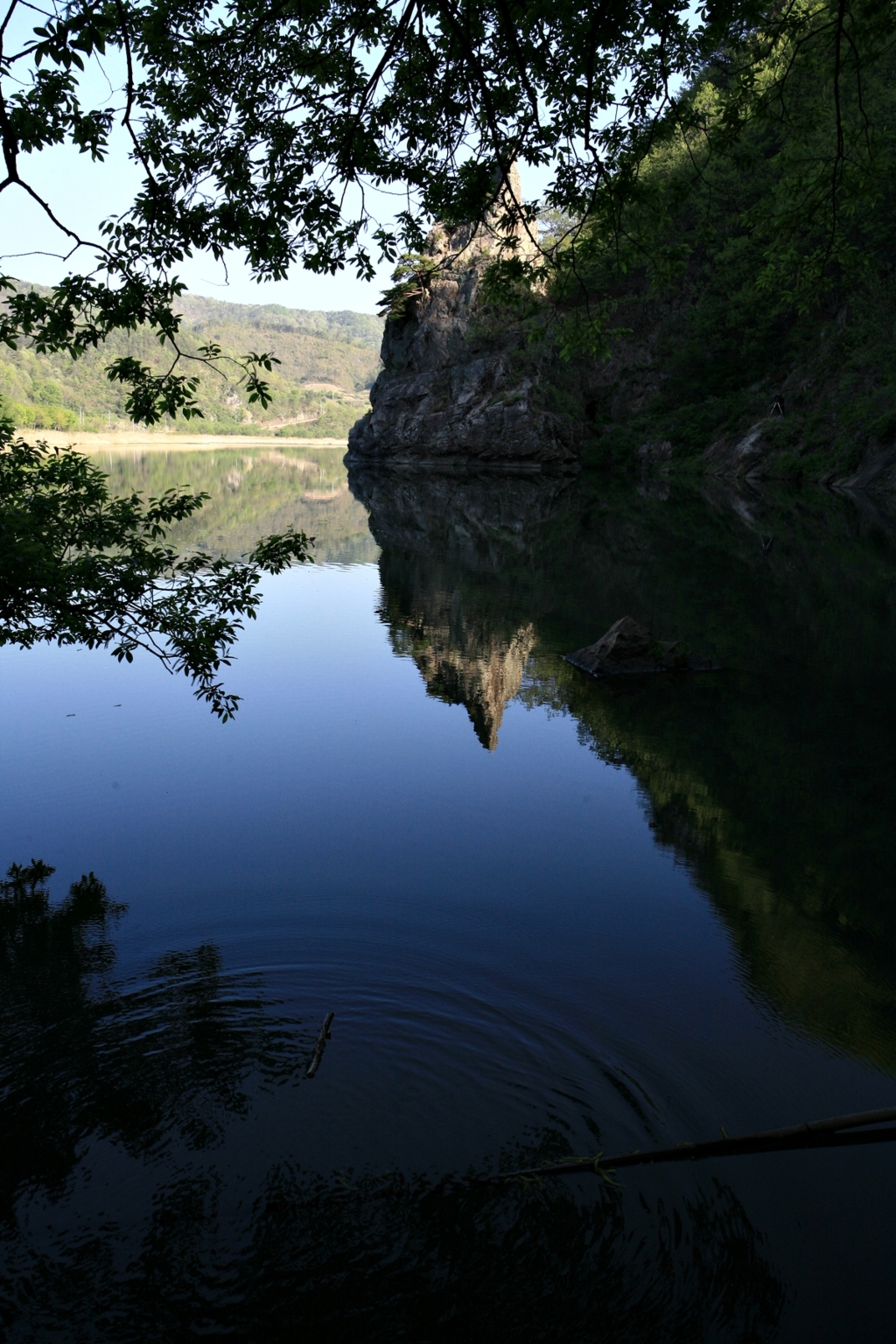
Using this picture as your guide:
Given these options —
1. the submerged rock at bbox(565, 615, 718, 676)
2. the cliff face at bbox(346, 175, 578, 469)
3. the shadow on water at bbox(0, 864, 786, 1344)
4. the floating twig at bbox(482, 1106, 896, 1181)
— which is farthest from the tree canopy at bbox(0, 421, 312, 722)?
the cliff face at bbox(346, 175, 578, 469)

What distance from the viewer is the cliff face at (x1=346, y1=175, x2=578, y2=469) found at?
63406mm

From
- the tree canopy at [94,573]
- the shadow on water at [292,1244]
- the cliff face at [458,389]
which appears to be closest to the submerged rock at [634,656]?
the tree canopy at [94,573]

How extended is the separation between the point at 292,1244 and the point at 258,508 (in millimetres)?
39467

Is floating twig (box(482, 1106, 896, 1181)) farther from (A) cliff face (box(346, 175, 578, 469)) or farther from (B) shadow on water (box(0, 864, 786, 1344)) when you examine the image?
(A) cliff face (box(346, 175, 578, 469))

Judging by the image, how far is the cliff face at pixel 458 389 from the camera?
63.4 metres

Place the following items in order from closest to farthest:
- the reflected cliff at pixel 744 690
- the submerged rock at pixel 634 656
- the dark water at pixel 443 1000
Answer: the dark water at pixel 443 1000, the reflected cliff at pixel 744 690, the submerged rock at pixel 634 656

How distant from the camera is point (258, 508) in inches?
1634

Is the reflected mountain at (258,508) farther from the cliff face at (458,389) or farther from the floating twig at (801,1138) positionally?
the floating twig at (801,1138)

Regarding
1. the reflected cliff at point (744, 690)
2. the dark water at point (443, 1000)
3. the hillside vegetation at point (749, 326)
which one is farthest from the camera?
the hillside vegetation at point (749, 326)

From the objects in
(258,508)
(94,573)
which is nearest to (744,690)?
(94,573)

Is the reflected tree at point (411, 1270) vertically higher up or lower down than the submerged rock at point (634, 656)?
lower down

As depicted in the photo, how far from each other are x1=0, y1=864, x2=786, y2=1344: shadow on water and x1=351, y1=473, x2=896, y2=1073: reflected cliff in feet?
6.93

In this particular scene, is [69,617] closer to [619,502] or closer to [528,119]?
[528,119]

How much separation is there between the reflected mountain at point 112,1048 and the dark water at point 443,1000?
22 millimetres
